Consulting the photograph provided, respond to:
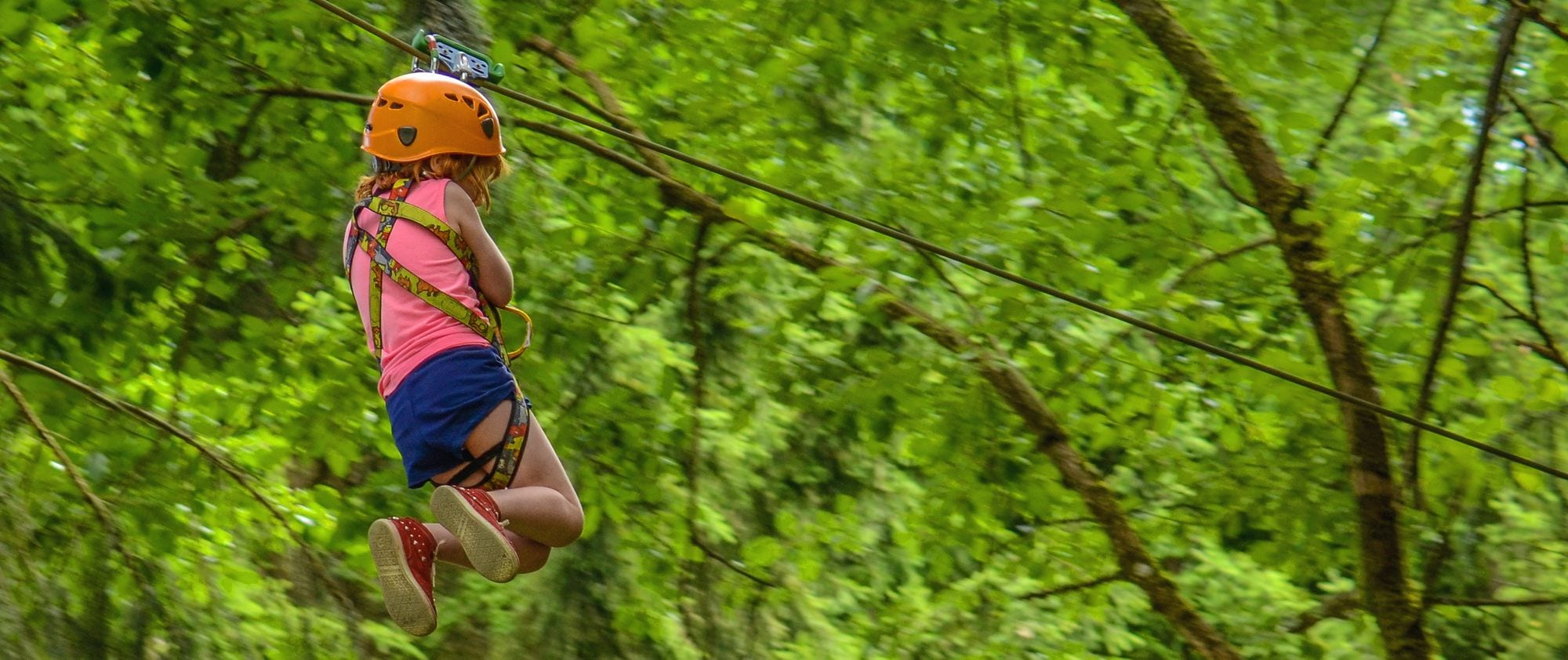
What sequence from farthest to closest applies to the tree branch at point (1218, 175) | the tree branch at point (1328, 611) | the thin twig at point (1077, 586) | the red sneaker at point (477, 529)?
the tree branch at point (1328, 611) < the thin twig at point (1077, 586) < the tree branch at point (1218, 175) < the red sneaker at point (477, 529)

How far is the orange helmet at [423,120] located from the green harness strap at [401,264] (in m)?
0.09

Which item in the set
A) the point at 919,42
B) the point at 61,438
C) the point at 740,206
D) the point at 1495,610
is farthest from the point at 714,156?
the point at 1495,610

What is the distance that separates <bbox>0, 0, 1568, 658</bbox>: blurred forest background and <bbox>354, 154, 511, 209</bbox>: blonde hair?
50.6 inches

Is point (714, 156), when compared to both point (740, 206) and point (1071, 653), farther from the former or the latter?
point (1071, 653)

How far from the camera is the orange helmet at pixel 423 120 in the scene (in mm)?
2709

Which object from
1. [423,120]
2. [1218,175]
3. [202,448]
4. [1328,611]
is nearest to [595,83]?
[202,448]

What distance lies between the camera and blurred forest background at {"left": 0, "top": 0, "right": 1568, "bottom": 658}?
16.1ft

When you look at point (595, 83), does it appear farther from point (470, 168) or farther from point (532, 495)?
point (532, 495)

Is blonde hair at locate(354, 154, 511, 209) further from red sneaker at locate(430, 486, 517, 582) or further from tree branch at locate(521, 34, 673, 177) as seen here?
tree branch at locate(521, 34, 673, 177)

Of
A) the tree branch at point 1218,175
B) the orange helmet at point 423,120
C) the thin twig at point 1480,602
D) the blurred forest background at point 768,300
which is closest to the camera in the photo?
the orange helmet at point 423,120

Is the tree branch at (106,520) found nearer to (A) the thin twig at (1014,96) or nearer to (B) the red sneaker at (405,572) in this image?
(B) the red sneaker at (405,572)

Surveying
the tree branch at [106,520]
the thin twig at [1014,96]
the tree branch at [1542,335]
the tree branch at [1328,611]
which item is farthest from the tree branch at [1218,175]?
the tree branch at [106,520]

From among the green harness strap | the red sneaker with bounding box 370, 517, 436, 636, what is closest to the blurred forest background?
the green harness strap

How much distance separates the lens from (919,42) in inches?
234
